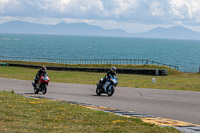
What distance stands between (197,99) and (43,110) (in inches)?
332

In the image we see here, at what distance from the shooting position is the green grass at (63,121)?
8773mm

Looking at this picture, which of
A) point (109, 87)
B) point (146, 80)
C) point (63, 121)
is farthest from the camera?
point (146, 80)

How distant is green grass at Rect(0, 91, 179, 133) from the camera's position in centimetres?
877

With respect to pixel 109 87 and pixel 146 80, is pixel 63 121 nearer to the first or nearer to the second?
pixel 109 87

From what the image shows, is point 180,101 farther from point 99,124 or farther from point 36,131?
point 36,131

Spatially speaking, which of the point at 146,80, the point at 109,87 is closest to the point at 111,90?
the point at 109,87

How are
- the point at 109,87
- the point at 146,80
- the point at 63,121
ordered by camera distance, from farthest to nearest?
the point at 146,80, the point at 109,87, the point at 63,121

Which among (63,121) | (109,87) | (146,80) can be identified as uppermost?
(109,87)

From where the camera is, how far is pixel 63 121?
10.2 m

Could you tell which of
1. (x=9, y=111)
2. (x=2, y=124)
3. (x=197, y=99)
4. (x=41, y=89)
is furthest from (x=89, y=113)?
(x=41, y=89)

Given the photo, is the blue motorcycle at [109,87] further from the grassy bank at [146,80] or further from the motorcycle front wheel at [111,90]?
the grassy bank at [146,80]

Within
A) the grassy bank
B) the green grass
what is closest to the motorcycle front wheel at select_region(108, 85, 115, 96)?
the grassy bank

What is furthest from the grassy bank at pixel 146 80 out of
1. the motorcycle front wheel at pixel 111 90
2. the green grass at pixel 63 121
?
the green grass at pixel 63 121

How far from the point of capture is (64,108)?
13.0 m
